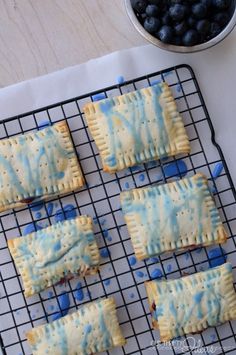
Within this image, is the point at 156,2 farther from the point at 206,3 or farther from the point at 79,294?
the point at 79,294

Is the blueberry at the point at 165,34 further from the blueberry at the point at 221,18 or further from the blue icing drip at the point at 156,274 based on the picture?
the blue icing drip at the point at 156,274

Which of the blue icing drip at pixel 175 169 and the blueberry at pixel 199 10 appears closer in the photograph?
the blueberry at pixel 199 10

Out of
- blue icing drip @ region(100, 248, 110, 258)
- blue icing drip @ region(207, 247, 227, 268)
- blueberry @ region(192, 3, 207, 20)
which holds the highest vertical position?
blueberry @ region(192, 3, 207, 20)

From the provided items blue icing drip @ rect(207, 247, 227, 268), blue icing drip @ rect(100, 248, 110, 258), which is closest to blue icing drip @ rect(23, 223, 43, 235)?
blue icing drip @ rect(100, 248, 110, 258)

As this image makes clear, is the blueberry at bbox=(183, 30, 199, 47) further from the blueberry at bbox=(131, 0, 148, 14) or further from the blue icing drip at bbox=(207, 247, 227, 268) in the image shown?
the blue icing drip at bbox=(207, 247, 227, 268)

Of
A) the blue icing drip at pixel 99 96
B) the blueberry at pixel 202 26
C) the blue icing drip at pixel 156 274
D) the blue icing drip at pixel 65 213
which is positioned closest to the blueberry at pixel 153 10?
the blueberry at pixel 202 26

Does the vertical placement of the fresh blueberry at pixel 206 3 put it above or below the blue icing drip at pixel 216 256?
above

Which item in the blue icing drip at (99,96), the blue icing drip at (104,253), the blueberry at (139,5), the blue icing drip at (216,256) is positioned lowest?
the blue icing drip at (216,256)
